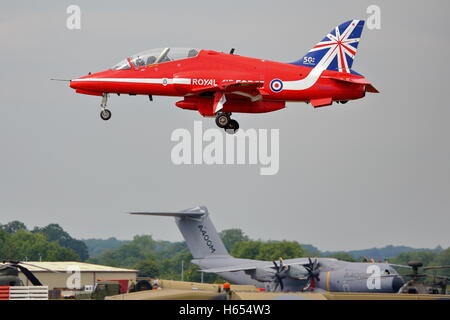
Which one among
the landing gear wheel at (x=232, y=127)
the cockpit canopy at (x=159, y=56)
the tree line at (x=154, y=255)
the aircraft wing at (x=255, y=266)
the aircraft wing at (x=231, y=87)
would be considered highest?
the cockpit canopy at (x=159, y=56)

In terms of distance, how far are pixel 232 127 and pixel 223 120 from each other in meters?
0.76

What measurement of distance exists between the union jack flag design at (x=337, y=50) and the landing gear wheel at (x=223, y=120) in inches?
216

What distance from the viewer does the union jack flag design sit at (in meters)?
57.0

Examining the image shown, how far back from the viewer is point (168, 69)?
5547cm

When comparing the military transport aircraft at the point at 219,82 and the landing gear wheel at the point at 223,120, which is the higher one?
the military transport aircraft at the point at 219,82

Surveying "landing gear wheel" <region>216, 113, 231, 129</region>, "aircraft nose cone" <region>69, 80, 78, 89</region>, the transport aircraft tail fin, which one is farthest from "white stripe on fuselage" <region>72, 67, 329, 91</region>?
the transport aircraft tail fin

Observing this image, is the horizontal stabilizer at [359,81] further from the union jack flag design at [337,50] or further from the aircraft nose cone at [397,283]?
the aircraft nose cone at [397,283]

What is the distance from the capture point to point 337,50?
57.3 metres

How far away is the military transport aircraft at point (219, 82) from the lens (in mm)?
55219

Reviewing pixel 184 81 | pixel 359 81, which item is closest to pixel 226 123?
pixel 184 81

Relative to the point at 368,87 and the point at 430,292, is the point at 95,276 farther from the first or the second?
the point at 430,292

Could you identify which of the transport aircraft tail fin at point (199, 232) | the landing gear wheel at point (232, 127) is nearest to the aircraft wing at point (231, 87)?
the landing gear wheel at point (232, 127)

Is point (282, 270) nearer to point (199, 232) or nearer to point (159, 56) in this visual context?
point (199, 232)
